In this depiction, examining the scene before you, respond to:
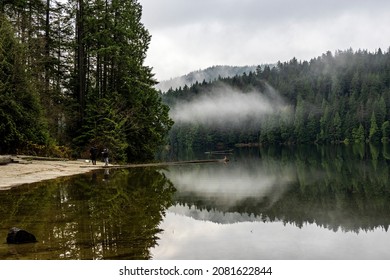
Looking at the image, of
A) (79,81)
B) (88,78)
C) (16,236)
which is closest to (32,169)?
(16,236)

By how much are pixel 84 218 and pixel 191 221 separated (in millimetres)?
3753

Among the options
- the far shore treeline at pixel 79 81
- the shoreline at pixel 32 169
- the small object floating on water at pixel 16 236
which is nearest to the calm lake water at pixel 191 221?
the small object floating on water at pixel 16 236

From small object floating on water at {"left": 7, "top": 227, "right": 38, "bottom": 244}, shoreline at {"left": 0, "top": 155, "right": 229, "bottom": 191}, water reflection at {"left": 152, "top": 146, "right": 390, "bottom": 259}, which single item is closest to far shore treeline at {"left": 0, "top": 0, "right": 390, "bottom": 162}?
shoreline at {"left": 0, "top": 155, "right": 229, "bottom": 191}

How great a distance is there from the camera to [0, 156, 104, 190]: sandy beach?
69.6 ft

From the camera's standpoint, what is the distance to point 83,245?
9.84 meters

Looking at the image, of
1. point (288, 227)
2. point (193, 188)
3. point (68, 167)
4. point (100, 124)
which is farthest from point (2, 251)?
point (100, 124)

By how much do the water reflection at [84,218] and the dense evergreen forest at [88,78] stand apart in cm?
1672

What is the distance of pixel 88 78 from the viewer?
47031 millimetres

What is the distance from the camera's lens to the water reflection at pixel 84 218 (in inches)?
368

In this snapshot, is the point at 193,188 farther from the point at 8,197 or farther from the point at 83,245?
the point at 83,245

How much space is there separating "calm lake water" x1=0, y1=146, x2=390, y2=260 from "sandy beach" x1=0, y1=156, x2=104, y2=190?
1.16 metres

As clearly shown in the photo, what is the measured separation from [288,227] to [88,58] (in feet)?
124

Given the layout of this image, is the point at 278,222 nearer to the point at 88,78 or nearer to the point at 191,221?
the point at 191,221

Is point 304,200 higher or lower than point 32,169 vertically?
lower
